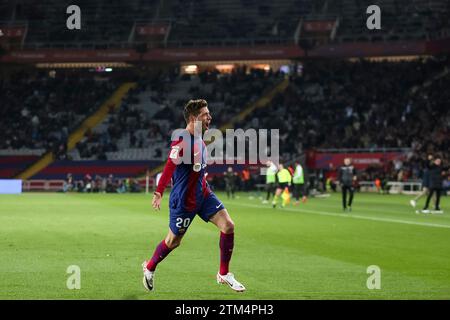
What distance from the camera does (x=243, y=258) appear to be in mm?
15586

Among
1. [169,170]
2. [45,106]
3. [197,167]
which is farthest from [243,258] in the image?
[45,106]

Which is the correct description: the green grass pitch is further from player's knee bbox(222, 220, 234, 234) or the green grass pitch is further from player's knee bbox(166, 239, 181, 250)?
player's knee bbox(222, 220, 234, 234)

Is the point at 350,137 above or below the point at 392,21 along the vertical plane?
below

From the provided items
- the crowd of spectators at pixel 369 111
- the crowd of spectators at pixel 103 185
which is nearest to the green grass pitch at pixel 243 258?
the crowd of spectators at pixel 369 111

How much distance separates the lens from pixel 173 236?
11570 millimetres

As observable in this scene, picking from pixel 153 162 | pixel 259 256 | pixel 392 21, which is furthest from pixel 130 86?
pixel 259 256

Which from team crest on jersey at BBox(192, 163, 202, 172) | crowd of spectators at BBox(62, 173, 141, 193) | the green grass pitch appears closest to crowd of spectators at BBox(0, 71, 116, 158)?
crowd of spectators at BBox(62, 173, 141, 193)

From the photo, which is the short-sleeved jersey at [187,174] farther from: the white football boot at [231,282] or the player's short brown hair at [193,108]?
the white football boot at [231,282]

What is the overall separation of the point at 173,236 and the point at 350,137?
50.5 m

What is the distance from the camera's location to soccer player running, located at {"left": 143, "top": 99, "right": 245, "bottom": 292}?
1138 centimetres

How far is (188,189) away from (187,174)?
21 centimetres

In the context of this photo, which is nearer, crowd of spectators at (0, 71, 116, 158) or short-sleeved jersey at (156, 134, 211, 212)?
short-sleeved jersey at (156, 134, 211, 212)

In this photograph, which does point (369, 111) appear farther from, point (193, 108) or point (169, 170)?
point (169, 170)

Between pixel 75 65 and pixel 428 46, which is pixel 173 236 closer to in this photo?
pixel 428 46
